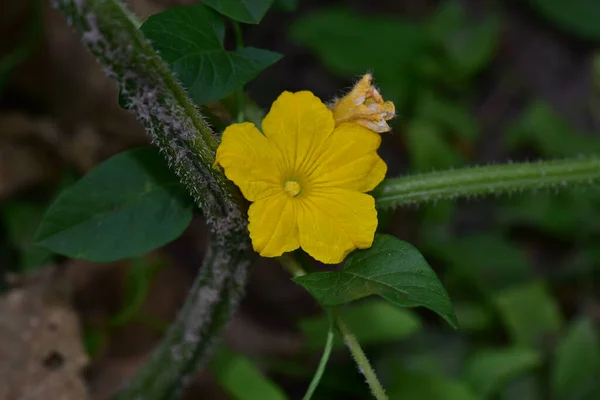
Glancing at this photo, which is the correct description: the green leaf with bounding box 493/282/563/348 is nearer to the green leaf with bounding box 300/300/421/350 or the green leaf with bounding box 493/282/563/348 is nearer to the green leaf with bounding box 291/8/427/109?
the green leaf with bounding box 300/300/421/350

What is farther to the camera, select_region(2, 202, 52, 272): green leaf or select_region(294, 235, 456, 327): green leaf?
select_region(2, 202, 52, 272): green leaf

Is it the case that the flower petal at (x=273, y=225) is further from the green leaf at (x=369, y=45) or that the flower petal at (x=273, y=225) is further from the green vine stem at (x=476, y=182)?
the green leaf at (x=369, y=45)

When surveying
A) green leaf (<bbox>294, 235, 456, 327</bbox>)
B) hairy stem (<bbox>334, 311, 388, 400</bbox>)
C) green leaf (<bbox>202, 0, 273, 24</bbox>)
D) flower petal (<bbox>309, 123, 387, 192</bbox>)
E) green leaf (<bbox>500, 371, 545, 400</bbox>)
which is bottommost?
green leaf (<bbox>500, 371, 545, 400</bbox>)

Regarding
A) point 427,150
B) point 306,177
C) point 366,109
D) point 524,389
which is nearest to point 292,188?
point 306,177

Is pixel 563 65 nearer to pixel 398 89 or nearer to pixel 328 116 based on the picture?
pixel 398 89

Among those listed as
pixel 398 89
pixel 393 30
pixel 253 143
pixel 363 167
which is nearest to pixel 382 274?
pixel 363 167

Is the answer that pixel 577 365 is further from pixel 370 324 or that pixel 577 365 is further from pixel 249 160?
pixel 249 160

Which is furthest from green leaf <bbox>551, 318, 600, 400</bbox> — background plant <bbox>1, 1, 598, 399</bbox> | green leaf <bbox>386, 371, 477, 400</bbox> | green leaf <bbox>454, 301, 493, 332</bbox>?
green leaf <bbox>386, 371, 477, 400</bbox>
